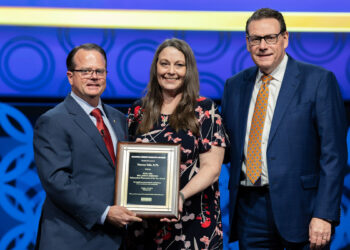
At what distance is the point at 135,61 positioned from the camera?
3746 millimetres

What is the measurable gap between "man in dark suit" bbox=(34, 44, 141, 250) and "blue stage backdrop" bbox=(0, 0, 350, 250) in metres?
1.46

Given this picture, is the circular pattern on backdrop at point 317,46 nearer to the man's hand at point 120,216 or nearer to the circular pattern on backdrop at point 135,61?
the circular pattern on backdrop at point 135,61

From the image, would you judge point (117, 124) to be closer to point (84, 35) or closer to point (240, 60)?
point (84, 35)

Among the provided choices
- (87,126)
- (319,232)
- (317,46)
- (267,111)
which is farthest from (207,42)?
(319,232)

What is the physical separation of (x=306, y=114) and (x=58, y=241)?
1341mm

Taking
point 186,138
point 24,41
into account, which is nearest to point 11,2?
point 24,41

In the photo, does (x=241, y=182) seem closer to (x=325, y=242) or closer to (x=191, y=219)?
(x=191, y=219)

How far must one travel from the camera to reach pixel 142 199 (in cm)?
227

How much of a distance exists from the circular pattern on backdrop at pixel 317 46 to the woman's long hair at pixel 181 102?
4.77ft

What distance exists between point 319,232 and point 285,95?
69 centimetres

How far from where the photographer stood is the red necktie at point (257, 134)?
2469 millimetres

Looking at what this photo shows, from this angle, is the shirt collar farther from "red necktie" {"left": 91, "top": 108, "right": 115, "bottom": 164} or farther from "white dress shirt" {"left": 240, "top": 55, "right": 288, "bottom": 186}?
"white dress shirt" {"left": 240, "top": 55, "right": 288, "bottom": 186}

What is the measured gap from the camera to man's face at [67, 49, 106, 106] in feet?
7.82

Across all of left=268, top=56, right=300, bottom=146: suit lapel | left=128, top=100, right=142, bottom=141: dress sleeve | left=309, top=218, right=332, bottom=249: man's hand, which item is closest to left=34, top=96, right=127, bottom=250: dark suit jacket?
left=128, top=100, right=142, bottom=141: dress sleeve
